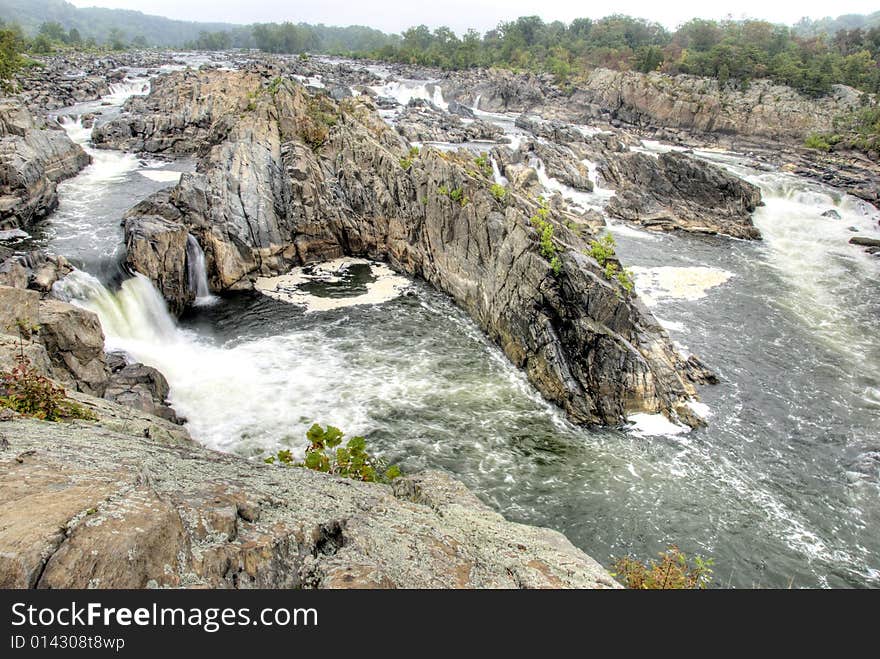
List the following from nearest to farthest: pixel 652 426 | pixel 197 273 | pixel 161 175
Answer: pixel 652 426, pixel 197 273, pixel 161 175

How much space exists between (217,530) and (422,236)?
2401cm

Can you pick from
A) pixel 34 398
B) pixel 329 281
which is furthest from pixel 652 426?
pixel 329 281

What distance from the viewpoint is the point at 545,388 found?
19219 millimetres

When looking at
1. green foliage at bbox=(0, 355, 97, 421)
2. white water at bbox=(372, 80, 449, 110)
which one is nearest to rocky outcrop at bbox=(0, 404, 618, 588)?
green foliage at bbox=(0, 355, 97, 421)

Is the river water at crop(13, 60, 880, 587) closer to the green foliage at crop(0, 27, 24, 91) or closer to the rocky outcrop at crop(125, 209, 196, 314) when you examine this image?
the rocky outcrop at crop(125, 209, 196, 314)

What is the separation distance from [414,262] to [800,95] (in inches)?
3002

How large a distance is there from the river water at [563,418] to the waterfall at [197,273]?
3.17 ft

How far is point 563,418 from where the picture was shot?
18.2 m

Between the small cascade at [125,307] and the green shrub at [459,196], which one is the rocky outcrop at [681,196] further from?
the small cascade at [125,307]

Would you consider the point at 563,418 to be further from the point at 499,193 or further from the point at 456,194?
the point at 456,194

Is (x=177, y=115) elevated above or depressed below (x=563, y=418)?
above

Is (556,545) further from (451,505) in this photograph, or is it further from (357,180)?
(357,180)

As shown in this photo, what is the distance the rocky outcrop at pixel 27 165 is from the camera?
1000 inches
